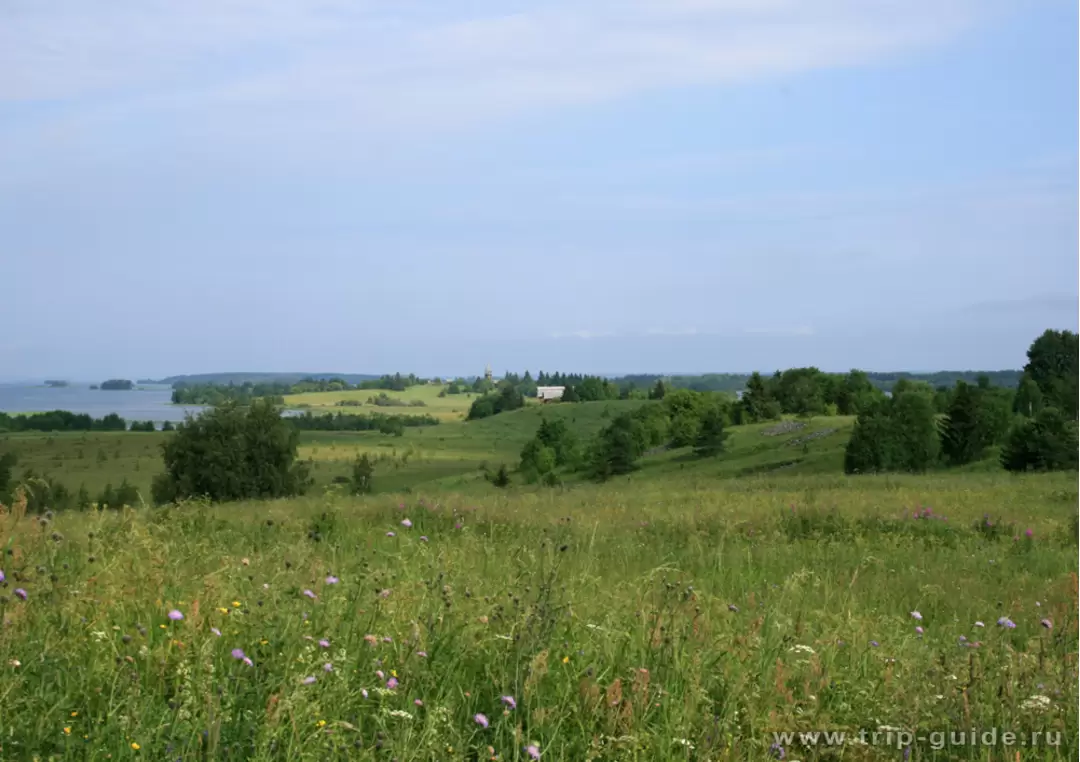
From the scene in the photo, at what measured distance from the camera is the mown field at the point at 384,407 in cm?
14310

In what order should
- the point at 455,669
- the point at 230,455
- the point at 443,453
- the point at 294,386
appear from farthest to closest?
→ the point at 294,386 < the point at 443,453 < the point at 230,455 < the point at 455,669

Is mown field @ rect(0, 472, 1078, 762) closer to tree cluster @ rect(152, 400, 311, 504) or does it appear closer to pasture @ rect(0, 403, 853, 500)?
pasture @ rect(0, 403, 853, 500)

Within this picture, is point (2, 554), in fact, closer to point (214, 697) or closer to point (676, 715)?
point (214, 697)

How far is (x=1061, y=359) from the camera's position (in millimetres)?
75812

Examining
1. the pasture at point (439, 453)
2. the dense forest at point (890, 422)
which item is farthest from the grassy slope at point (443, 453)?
the dense forest at point (890, 422)

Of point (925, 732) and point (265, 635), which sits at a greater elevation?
point (265, 635)

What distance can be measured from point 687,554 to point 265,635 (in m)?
6.06

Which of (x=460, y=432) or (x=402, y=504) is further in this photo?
(x=460, y=432)

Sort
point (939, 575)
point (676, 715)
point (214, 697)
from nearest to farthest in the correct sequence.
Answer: point (214, 697) < point (676, 715) < point (939, 575)

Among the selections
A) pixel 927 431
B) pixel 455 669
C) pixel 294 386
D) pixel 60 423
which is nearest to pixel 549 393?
pixel 294 386

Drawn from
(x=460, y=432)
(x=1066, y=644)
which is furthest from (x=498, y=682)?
(x=460, y=432)

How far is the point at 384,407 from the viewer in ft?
516

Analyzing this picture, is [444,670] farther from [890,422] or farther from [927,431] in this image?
[927,431]

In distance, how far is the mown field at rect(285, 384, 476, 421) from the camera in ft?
469
